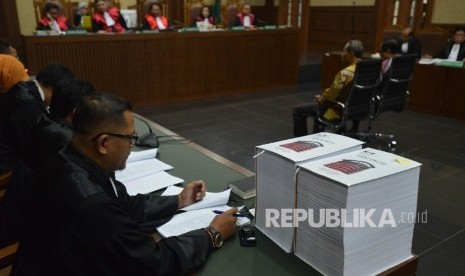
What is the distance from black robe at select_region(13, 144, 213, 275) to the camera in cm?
90

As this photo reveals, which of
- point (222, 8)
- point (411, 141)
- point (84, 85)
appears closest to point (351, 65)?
point (411, 141)

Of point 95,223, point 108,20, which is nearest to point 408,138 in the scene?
point 95,223

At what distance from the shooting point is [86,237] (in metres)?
0.89

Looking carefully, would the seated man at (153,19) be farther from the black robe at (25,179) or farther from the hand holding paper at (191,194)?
the hand holding paper at (191,194)

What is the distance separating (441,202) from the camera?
2734mm

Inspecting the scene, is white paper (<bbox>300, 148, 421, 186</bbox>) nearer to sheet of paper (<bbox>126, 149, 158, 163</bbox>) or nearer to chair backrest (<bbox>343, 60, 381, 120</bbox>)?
sheet of paper (<bbox>126, 149, 158, 163</bbox>)

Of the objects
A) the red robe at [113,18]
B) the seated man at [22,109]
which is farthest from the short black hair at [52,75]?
the red robe at [113,18]

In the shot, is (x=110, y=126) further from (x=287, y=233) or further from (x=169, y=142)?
(x=169, y=142)

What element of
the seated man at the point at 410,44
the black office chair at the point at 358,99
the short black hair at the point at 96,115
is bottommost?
the black office chair at the point at 358,99

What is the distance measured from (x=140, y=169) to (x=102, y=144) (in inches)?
27.0

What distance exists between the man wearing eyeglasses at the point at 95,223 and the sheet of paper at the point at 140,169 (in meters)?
0.56

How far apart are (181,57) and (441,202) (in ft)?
12.8

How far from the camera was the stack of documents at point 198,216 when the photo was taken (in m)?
1.22

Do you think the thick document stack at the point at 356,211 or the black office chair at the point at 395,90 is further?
the black office chair at the point at 395,90
